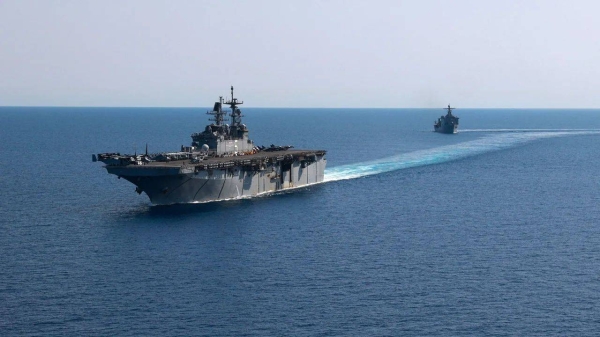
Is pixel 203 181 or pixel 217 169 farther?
pixel 217 169

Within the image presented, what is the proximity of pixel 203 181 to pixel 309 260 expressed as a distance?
19.1 meters

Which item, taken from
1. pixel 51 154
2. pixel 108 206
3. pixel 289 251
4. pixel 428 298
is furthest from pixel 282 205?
pixel 51 154

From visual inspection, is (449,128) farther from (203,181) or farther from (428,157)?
(203,181)

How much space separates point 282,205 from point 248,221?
7440mm

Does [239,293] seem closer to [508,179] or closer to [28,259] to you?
[28,259]

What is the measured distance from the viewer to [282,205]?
58.1 m

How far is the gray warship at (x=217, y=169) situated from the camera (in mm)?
54625

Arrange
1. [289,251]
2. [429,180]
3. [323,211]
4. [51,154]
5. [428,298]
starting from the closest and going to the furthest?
1. [428,298]
2. [289,251]
3. [323,211]
4. [429,180]
5. [51,154]

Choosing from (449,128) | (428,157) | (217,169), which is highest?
(217,169)

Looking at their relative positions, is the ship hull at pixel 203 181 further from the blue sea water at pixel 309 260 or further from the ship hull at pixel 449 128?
the ship hull at pixel 449 128

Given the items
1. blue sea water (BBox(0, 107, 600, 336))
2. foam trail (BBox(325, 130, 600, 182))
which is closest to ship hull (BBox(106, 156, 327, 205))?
blue sea water (BBox(0, 107, 600, 336))

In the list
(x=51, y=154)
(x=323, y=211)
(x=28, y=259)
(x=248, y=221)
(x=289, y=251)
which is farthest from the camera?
(x=51, y=154)

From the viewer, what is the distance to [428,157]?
321 ft

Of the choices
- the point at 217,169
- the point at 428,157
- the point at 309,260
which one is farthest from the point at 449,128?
the point at 309,260
